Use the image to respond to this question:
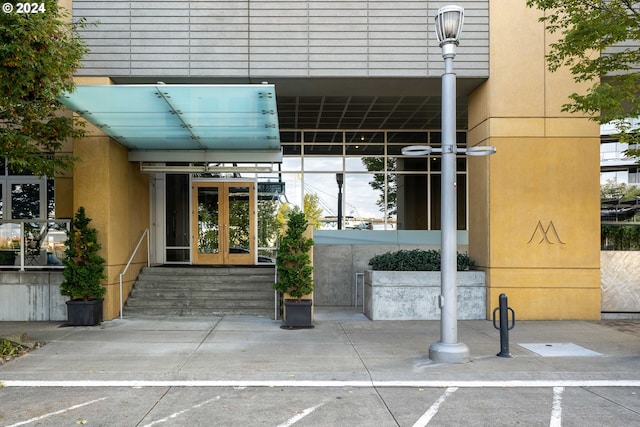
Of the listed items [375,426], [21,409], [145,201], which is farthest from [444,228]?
[145,201]

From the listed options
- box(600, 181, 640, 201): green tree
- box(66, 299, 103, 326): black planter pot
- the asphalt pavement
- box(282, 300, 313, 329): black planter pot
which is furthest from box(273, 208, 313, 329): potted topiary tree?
box(600, 181, 640, 201): green tree

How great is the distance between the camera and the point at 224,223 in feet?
50.5

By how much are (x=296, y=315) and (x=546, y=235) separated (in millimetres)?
5763

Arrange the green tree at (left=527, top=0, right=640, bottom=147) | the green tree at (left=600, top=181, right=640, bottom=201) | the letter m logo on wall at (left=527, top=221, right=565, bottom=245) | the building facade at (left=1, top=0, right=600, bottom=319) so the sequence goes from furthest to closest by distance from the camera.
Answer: the green tree at (left=600, top=181, right=640, bottom=201)
the letter m logo on wall at (left=527, top=221, right=565, bottom=245)
the building facade at (left=1, top=0, right=600, bottom=319)
the green tree at (left=527, top=0, right=640, bottom=147)

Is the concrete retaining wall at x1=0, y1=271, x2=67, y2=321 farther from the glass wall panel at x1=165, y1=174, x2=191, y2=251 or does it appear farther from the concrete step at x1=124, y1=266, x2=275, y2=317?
the glass wall panel at x1=165, y1=174, x2=191, y2=251

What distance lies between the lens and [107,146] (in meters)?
11.3

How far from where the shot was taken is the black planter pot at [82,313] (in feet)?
34.4

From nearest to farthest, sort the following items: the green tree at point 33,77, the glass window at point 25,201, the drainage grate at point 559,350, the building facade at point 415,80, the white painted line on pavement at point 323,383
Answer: the white painted line on pavement at point 323,383
the green tree at point 33,77
the drainage grate at point 559,350
the building facade at point 415,80
the glass window at point 25,201

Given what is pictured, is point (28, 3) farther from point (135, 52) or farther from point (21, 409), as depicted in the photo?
point (21, 409)

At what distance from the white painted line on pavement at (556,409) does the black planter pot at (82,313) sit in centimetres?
869

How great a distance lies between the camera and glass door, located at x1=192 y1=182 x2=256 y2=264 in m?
15.3

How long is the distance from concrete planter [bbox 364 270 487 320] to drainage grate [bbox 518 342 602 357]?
8.46 ft

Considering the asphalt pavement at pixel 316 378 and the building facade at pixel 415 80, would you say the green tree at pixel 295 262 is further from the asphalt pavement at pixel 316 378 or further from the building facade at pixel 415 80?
the building facade at pixel 415 80

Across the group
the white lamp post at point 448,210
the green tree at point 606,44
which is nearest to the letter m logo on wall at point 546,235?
the green tree at point 606,44
